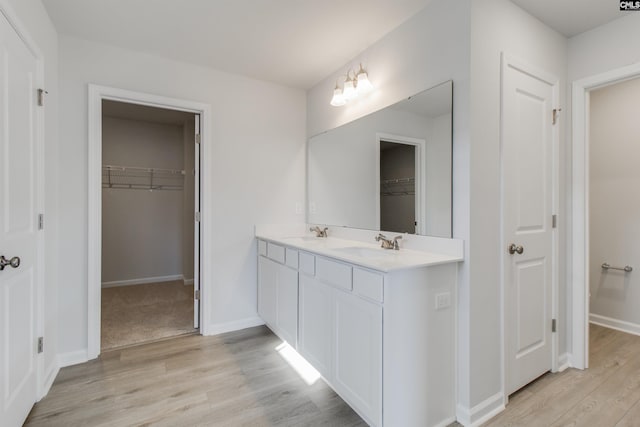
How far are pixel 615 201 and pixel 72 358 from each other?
5105 mm

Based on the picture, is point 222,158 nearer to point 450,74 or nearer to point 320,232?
point 320,232

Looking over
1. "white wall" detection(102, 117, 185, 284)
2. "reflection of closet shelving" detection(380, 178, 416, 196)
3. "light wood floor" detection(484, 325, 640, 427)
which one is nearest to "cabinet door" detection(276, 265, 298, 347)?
"reflection of closet shelving" detection(380, 178, 416, 196)

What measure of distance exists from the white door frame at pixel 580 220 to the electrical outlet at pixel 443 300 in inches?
52.5

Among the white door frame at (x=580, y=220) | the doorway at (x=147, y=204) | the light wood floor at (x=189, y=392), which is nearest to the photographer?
the light wood floor at (x=189, y=392)

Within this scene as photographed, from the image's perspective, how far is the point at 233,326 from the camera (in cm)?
300

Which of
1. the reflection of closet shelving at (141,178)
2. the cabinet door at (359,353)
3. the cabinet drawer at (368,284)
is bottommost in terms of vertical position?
the cabinet door at (359,353)

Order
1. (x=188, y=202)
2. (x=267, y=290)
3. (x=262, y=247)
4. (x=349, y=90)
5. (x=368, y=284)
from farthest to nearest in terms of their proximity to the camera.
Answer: (x=188, y=202), (x=262, y=247), (x=267, y=290), (x=349, y=90), (x=368, y=284)

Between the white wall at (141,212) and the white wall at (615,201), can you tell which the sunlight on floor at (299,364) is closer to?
the white wall at (141,212)

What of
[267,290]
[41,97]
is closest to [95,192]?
[41,97]

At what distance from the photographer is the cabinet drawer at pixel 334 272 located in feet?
5.81

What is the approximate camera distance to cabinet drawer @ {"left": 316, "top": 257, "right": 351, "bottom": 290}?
1.77m

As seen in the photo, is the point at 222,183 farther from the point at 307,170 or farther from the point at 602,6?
the point at 602,6

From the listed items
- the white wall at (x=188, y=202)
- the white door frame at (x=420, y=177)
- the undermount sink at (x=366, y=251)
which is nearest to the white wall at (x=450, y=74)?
the white door frame at (x=420, y=177)

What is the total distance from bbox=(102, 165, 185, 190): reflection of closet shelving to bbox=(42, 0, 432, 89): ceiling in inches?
103
